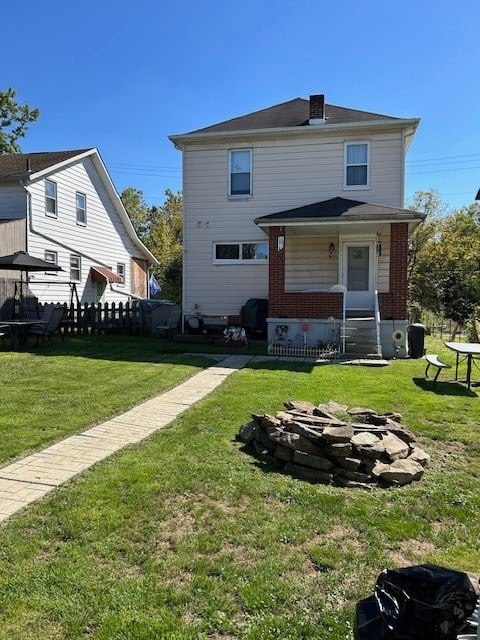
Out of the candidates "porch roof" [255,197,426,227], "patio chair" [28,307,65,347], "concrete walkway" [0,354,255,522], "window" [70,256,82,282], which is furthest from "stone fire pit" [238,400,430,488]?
"window" [70,256,82,282]

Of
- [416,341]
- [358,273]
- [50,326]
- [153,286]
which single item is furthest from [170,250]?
[416,341]

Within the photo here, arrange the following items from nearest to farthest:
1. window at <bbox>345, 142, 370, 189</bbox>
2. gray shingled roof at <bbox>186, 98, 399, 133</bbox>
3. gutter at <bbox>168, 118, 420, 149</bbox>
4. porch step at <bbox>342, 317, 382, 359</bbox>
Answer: porch step at <bbox>342, 317, 382, 359</bbox> < gutter at <bbox>168, 118, 420, 149</bbox> < window at <bbox>345, 142, 370, 189</bbox> < gray shingled roof at <bbox>186, 98, 399, 133</bbox>

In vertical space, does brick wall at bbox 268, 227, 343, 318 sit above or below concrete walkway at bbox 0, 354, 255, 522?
above

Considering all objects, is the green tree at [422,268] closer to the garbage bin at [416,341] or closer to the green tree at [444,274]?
the green tree at [444,274]

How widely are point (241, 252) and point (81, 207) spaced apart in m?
8.66

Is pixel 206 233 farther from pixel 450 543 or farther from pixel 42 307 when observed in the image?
pixel 450 543

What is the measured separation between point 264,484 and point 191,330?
12.5 m

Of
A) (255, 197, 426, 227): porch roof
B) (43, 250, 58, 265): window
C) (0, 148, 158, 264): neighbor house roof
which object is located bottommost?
(43, 250, 58, 265): window

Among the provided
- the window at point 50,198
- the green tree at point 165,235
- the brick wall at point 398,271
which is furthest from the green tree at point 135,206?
the brick wall at point 398,271

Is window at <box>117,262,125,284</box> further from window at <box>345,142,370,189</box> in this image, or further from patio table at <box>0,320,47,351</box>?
window at <box>345,142,370,189</box>

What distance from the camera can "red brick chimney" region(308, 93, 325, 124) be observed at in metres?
15.5

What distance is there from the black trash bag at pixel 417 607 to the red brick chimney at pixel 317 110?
15650 mm

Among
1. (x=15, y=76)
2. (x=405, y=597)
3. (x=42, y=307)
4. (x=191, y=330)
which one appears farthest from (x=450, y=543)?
(x=15, y=76)

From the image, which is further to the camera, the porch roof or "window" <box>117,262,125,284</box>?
"window" <box>117,262,125,284</box>
